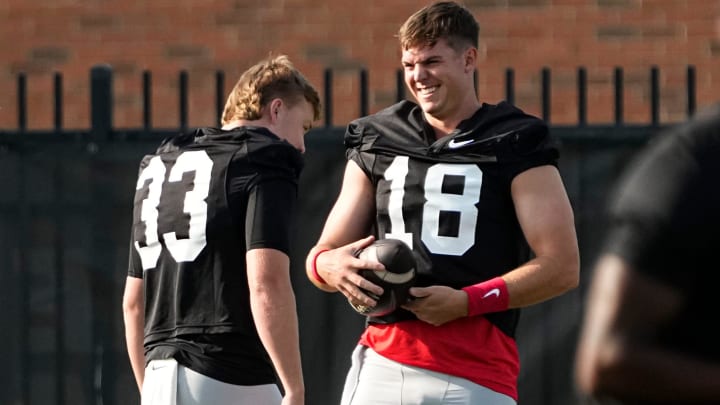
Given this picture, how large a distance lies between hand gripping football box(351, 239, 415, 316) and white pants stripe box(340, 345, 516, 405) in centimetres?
21

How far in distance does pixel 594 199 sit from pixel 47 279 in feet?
8.93

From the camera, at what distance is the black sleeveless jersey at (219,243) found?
477 cm

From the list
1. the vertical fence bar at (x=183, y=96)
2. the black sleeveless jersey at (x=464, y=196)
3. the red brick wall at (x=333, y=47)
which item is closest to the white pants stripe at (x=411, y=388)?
the black sleeveless jersey at (x=464, y=196)

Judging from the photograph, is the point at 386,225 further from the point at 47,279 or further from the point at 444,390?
the point at 47,279

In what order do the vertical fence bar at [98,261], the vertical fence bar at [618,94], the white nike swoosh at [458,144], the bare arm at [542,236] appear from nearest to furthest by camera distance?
the bare arm at [542,236]
the white nike swoosh at [458,144]
the vertical fence bar at [618,94]
the vertical fence bar at [98,261]

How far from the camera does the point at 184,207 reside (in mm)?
4852

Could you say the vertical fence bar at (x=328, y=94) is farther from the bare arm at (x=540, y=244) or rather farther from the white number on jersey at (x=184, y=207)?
the bare arm at (x=540, y=244)

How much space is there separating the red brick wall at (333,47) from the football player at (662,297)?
265 inches

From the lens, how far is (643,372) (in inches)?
91.6

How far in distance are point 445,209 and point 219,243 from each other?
2.47 feet

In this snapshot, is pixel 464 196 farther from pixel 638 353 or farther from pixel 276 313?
pixel 638 353

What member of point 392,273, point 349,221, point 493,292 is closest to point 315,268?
point 349,221

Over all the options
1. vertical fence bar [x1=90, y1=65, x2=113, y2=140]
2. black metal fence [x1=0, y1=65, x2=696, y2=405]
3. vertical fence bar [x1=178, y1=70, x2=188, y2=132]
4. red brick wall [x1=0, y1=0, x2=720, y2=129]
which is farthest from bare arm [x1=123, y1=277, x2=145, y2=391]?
red brick wall [x1=0, y1=0, x2=720, y2=129]

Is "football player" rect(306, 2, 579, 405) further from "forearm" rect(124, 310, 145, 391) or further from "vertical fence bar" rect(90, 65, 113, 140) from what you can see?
"vertical fence bar" rect(90, 65, 113, 140)
